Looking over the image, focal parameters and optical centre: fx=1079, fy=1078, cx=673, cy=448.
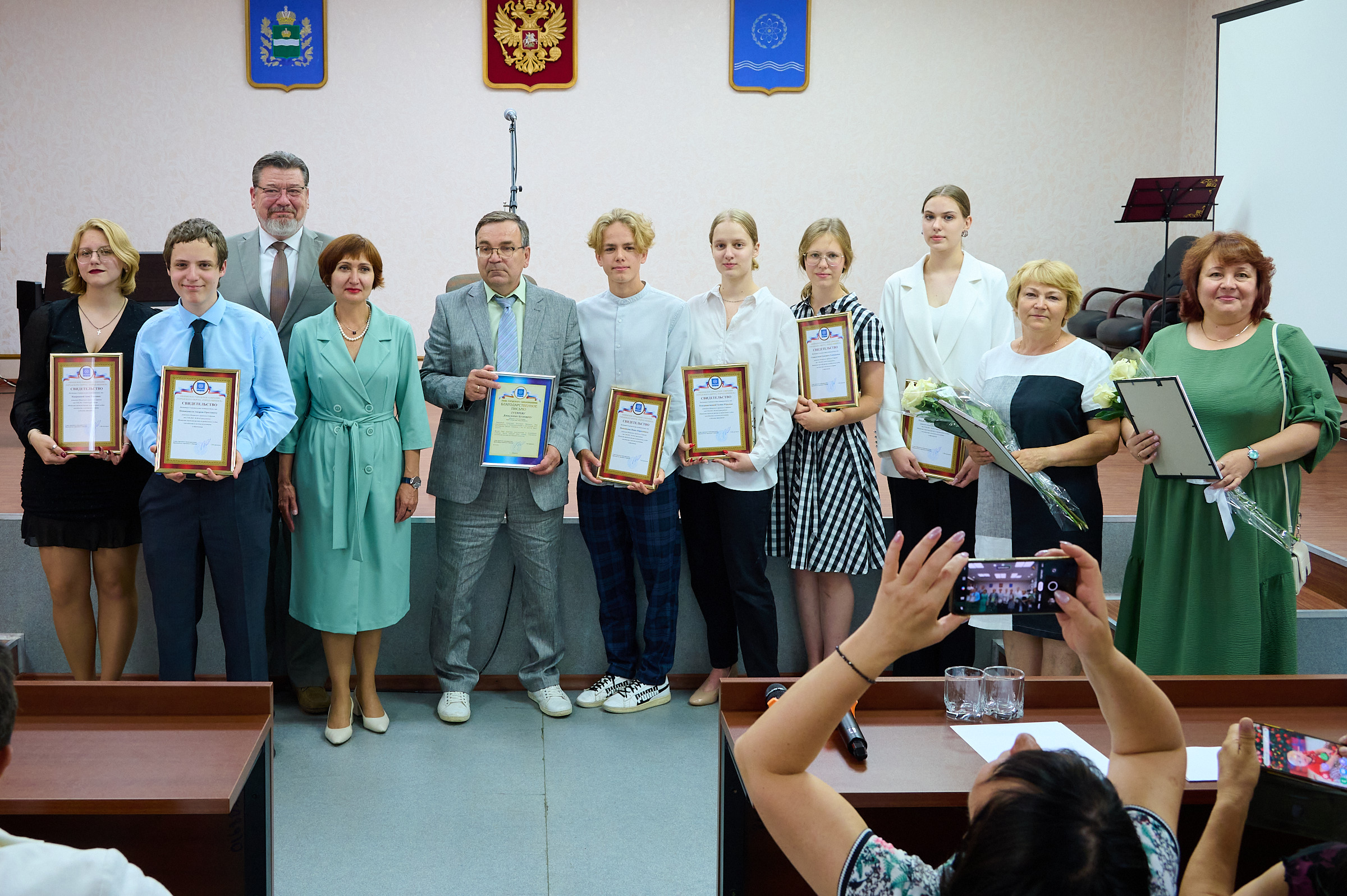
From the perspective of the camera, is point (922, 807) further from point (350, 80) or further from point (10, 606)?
point (350, 80)

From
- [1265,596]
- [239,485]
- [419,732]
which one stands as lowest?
[419,732]

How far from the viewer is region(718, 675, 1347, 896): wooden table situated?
1.56 meters

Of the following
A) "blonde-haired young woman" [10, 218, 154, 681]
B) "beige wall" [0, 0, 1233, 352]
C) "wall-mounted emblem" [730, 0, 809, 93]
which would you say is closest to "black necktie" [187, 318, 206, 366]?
"blonde-haired young woman" [10, 218, 154, 681]

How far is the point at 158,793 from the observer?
1444 millimetres

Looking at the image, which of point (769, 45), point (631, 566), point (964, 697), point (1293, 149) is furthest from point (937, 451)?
point (769, 45)

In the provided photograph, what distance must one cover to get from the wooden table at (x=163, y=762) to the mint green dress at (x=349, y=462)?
54.6 inches

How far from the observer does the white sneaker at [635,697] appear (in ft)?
11.3

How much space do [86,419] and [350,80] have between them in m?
5.45

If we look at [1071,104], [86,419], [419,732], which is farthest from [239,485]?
[1071,104]

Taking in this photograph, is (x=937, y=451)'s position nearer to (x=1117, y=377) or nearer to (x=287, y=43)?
(x=1117, y=377)

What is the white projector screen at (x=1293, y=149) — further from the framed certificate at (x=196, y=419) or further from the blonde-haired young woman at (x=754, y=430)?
the framed certificate at (x=196, y=419)

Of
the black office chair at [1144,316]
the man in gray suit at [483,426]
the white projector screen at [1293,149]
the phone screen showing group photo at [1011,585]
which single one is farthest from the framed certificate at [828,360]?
the black office chair at [1144,316]

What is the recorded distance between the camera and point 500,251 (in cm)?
318

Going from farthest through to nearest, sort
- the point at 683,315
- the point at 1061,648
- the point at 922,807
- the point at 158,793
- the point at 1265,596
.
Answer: the point at 683,315
the point at 1061,648
the point at 1265,596
the point at 922,807
the point at 158,793
